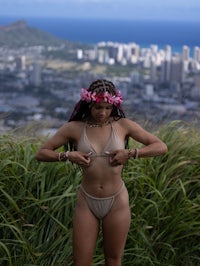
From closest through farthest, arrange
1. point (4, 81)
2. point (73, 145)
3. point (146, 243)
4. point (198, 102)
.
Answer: point (73, 145) < point (146, 243) < point (198, 102) < point (4, 81)

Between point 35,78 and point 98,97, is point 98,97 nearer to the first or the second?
point 98,97

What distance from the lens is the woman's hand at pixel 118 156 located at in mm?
3387

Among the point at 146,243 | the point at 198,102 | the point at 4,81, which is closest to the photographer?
the point at 146,243

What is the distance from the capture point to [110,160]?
342 centimetres

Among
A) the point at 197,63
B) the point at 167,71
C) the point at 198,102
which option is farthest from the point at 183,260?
the point at 197,63

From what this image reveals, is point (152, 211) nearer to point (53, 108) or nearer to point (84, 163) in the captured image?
point (84, 163)

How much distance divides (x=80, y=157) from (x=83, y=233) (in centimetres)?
48

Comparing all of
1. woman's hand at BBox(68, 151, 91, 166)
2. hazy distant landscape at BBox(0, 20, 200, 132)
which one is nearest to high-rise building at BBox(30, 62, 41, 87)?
hazy distant landscape at BBox(0, 20, 200, 132)

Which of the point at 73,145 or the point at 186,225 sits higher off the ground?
the point at 73,145

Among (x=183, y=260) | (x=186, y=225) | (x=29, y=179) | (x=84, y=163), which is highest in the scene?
(x=84, y=163)

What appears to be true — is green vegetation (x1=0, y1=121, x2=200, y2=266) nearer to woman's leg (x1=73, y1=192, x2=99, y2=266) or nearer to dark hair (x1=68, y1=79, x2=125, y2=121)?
woman's leg (x1=73, y1=192, x2=99, y2=266)

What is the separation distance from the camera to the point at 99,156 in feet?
11.3

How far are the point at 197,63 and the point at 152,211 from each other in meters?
7.23

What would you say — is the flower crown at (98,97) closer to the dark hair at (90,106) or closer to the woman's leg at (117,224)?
the dark hair at (90,106)
